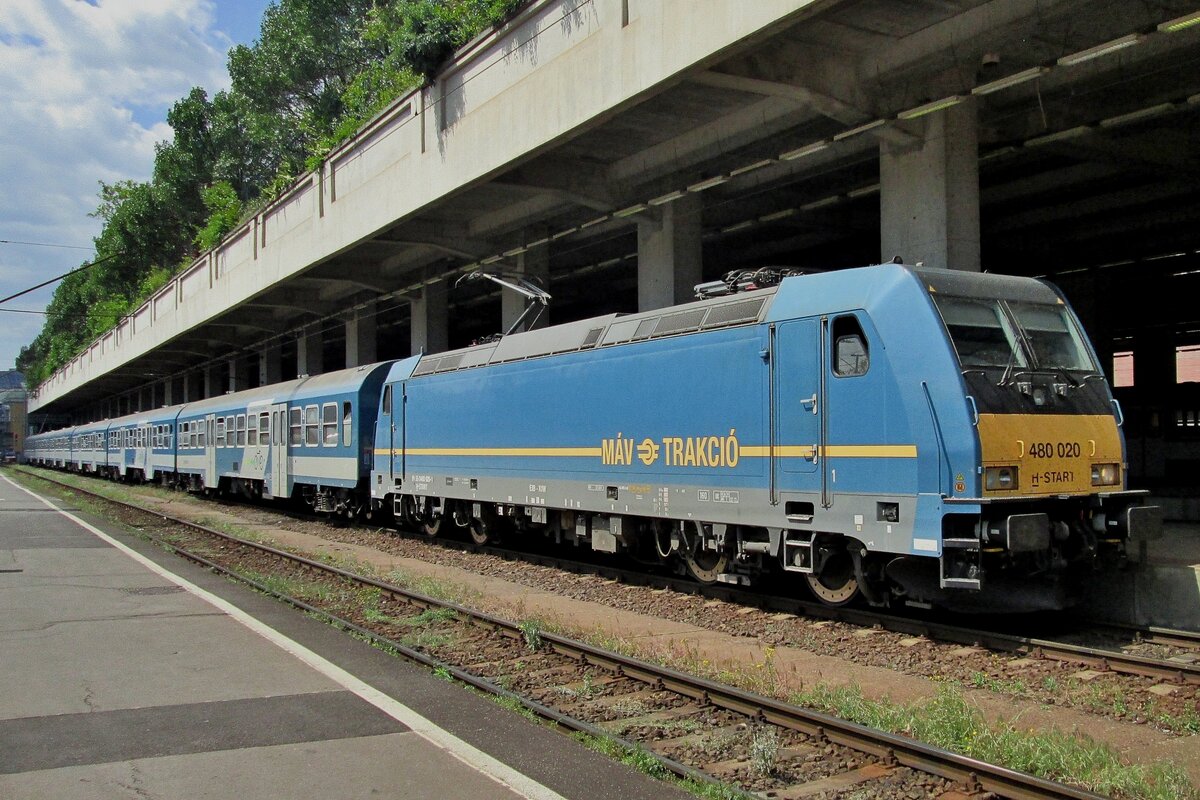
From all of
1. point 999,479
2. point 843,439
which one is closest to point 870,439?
point 843,439

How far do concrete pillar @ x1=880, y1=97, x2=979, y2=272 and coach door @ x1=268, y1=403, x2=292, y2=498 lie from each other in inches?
631

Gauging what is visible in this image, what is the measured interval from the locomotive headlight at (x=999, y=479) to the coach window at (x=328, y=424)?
1602cm

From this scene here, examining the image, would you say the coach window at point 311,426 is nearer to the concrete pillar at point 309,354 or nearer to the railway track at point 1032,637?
the railway track at point 1032,637

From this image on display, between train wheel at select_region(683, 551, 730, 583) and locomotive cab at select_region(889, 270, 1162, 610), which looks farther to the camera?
train wheel at select_region(683, 551, 730, 583)

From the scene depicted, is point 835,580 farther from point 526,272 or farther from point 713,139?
point 526,272

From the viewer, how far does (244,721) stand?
6.60m

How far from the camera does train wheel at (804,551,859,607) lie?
10.0 meters

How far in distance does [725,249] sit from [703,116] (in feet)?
33.1

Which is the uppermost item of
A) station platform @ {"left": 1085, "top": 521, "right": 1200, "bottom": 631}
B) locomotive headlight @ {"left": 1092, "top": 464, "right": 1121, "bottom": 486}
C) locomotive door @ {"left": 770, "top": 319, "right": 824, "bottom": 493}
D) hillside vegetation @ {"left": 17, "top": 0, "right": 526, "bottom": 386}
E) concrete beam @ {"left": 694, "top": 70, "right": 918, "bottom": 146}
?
hillside vegetation @ {"left": 17, "top": 0, "right": 526, "bottom": 386}

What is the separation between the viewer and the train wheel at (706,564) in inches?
456

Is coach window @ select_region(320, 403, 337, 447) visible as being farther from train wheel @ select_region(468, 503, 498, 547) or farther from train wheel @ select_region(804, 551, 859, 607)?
train wheel @ select_region(804, 551, 859, 607)

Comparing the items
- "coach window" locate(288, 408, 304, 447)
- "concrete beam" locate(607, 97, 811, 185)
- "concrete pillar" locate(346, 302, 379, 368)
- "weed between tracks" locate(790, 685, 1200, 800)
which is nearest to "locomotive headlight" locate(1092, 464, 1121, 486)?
"weed between tracks" locate(790, 685, 1200, 800)

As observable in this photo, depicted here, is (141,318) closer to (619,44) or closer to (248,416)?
(248,416)

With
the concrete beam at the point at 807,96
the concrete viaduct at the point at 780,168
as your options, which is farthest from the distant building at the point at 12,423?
the concrete beam at the point at 807,96
